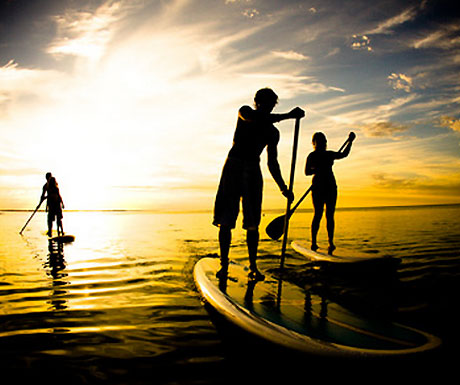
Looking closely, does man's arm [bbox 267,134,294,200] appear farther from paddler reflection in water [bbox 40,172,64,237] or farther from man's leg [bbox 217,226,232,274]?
paddler reflection in water [bbox 40,172,64,237]

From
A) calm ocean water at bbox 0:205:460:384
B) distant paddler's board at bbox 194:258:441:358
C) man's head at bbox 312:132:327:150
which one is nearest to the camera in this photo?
distant paddler's board at bbox 194:258:441:358

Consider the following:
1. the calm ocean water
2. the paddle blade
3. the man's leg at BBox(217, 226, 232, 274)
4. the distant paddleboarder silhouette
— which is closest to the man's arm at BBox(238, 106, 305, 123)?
the man's leg at BBox(217, 226, 232, 274)

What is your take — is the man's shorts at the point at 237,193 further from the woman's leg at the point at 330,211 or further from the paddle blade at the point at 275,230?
the woman's leg at the point at 330,211

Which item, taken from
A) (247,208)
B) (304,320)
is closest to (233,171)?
(247,208)

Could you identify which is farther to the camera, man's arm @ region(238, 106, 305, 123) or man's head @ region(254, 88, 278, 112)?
man's head @ region(254, 88, 278, 112)

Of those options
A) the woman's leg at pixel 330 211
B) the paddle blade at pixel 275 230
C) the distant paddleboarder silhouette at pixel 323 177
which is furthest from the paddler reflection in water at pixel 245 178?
the woman's leg at pixel 330 211

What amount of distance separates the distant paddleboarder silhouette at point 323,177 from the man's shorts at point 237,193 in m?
2.99

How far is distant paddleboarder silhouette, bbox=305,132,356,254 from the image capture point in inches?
255

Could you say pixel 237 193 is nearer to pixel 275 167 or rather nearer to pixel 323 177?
pixel 275 167

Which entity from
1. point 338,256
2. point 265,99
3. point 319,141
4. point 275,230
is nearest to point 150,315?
point 275,230

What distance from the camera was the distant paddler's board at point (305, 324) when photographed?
1.92 meters

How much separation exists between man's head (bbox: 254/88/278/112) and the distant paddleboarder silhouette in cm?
297

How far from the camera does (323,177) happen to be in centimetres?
648

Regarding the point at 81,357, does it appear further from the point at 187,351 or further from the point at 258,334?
the point at 258,334
